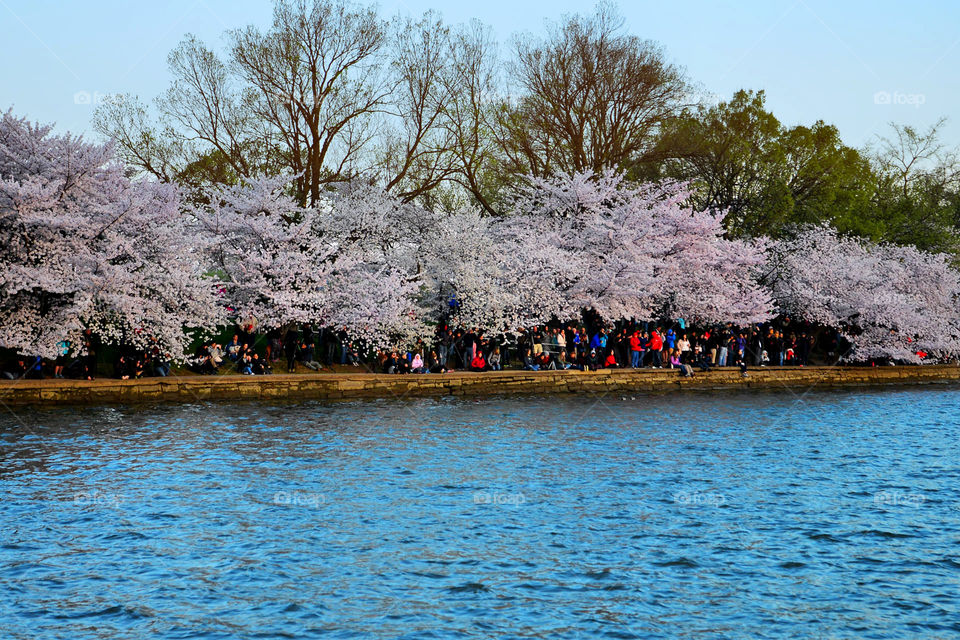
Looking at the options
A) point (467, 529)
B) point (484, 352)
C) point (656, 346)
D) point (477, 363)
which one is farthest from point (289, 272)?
point (467, 529)

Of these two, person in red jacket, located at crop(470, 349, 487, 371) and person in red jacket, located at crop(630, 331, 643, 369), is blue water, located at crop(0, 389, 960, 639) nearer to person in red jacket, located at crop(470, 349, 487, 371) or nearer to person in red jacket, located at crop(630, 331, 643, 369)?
person in red jacket, located at crop(470, 349, 487, 371)

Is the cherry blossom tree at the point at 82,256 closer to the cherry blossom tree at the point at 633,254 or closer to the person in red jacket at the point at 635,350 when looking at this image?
the cherry blossom tree at the point at 633,254

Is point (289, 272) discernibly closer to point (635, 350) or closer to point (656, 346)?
point (635, 350)

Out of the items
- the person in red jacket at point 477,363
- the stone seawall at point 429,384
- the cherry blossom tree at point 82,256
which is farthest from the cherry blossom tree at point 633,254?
the cherry blossom tree at point 82,256

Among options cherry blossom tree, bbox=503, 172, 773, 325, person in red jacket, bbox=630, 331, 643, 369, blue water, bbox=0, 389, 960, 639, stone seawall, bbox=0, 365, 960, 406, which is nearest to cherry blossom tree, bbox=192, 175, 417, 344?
stone seawall, bbox=0, 365, 960, 406

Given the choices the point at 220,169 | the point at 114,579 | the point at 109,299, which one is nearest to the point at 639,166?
the point at 220,169

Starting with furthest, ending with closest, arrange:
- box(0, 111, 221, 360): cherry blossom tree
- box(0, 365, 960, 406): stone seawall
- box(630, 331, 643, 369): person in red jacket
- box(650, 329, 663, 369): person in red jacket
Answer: box(650, 329, 663, 369): person in red jacket < box(630, 331, 643, 369): person in red jacket < box(0, 365, 960, 406): stone seawall < box(0, 111, 221, 360): cherry blossom tree

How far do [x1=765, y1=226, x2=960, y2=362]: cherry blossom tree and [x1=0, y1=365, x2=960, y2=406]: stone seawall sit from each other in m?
1.65

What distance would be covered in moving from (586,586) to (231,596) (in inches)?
210

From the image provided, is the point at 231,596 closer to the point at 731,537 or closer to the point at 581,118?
the point at 731,537

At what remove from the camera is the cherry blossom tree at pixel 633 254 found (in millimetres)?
45312

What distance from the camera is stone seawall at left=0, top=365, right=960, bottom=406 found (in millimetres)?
33000

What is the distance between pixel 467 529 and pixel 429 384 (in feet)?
71.9

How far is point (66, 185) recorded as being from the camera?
34.2m
